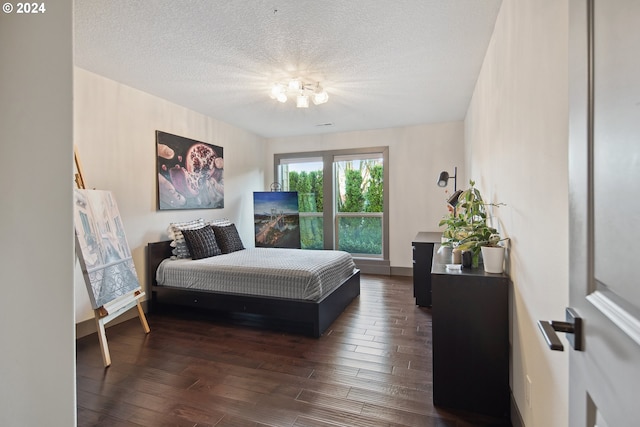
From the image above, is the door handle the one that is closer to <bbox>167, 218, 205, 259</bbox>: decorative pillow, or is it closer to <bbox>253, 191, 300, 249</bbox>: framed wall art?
<bbox>167, 218, 205, 259</bbox>: decorative pillow

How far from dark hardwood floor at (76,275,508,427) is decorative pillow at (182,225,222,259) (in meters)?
0.80

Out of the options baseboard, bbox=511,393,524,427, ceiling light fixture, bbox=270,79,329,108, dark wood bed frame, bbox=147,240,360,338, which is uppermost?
ceiling light fixture, bbox=270,79,329,108

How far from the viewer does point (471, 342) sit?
5.76 ft

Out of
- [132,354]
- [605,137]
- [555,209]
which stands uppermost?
[605,137]

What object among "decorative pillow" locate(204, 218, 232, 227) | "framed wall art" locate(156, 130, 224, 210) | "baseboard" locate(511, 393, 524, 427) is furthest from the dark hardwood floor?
Answer: "framed wall art" locate(156, 130, 224, 210)

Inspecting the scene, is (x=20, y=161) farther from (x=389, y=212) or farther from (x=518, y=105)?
(x=389, y=212)

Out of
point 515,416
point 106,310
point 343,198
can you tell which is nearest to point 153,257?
point 106,310

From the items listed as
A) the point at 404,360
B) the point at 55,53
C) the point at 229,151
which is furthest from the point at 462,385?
the point at 229,151

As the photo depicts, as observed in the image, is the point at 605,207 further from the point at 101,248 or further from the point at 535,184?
the point at 101,248

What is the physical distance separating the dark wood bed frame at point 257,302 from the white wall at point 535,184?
1674mm

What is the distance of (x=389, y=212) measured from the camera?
17.5 feet

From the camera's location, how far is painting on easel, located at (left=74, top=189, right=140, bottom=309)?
7.83 feet

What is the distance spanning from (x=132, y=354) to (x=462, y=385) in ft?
8.64

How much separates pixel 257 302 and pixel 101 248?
58.9 inches
